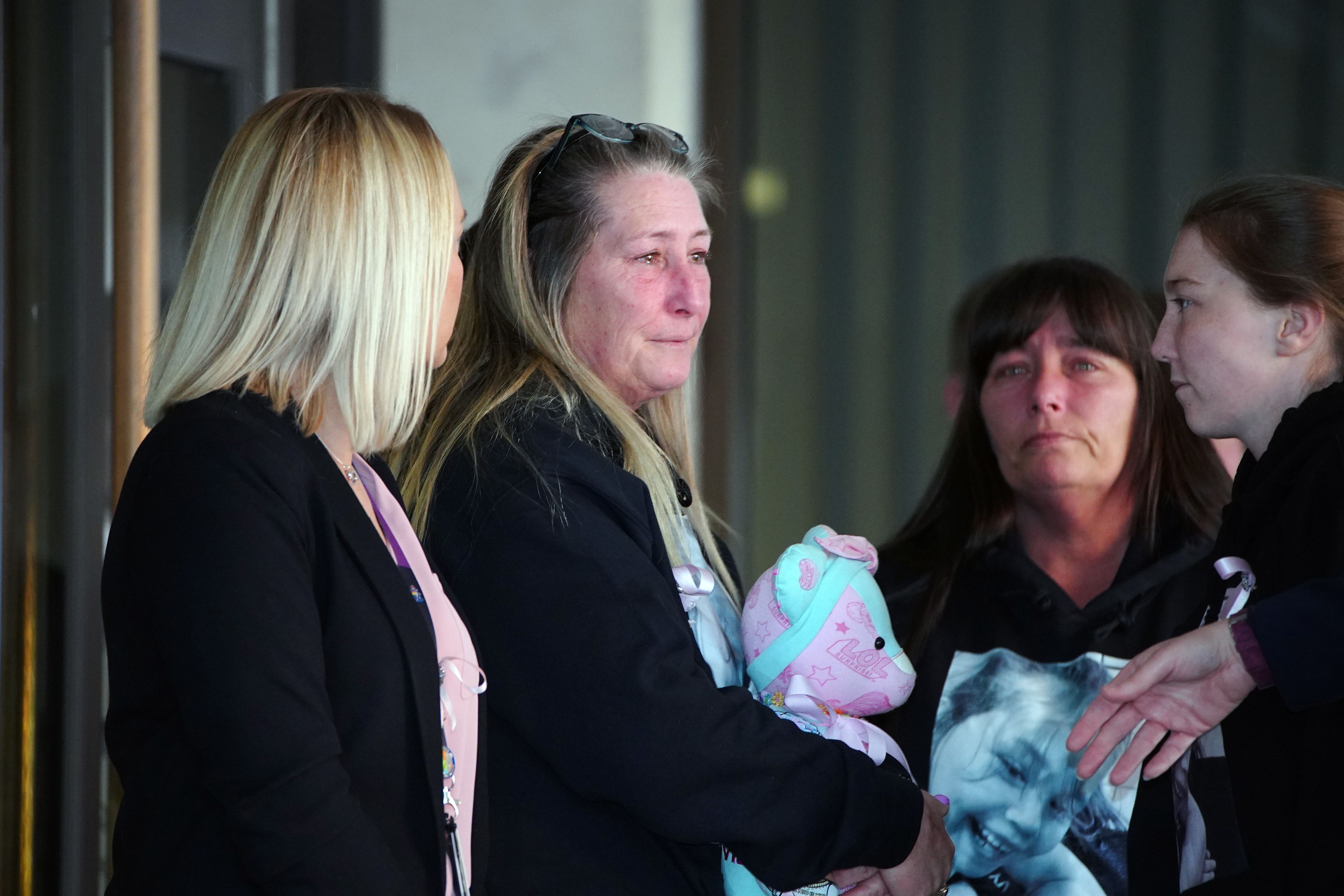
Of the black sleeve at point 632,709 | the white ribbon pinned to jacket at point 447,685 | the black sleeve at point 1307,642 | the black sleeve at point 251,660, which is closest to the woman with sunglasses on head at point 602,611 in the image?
the black sleeve at point 632,709

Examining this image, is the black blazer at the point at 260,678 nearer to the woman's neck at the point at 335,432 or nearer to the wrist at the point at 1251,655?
the woman's neck at the point at 335,432

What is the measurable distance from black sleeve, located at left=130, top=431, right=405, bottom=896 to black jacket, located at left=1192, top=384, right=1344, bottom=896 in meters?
1.05

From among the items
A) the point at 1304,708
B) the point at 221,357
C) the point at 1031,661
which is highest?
the point at 221,357

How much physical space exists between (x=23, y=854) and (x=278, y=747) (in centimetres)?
162

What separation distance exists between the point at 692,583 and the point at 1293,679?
73cm

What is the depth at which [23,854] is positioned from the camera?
90.7 inches

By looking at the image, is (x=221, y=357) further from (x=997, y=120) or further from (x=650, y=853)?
(x=997, y=120)

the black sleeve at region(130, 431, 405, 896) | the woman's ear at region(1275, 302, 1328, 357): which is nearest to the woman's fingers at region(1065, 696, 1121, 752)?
the woman's ear at region(1275, 302, 1328, 357)

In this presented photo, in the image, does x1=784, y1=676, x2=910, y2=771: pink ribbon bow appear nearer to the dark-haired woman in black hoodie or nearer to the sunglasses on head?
the dark-haired woman in black hoodie

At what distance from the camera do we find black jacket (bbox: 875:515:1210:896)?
210cm

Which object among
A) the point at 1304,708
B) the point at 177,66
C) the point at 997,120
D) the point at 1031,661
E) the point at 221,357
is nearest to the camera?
the point at 221,357

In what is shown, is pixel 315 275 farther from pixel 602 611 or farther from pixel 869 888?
pixel 869 888

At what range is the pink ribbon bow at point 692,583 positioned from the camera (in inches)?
63.9

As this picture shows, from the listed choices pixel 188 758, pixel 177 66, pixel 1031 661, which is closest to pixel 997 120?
pixel 1031 661
